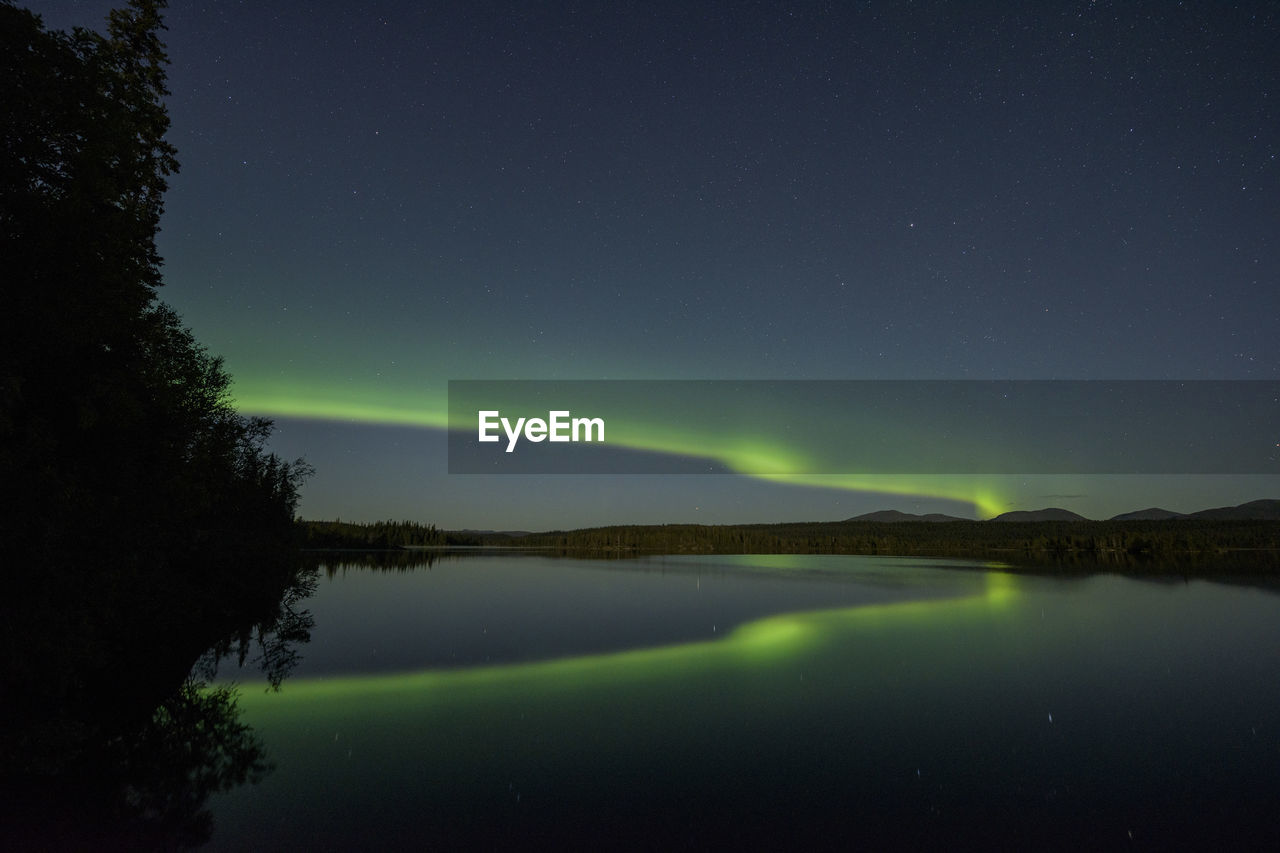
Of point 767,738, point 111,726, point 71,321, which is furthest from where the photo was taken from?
point 111,726

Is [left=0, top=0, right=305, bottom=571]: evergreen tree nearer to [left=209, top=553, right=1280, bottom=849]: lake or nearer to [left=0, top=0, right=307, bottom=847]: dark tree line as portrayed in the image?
[left=0, top=0, right=307, bottom=847]: dark tree line

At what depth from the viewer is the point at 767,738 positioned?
1475cm

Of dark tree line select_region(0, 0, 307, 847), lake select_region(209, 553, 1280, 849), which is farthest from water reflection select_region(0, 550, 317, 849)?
lake select_region(209, 553, 1280, 849)

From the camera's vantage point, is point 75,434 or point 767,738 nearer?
point 75,434

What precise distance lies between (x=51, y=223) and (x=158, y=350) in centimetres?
771

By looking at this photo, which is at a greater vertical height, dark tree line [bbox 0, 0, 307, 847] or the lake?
dark tree line [bbox 0, 0, 307, 847]

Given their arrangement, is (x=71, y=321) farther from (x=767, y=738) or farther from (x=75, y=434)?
(x=767, y=738)

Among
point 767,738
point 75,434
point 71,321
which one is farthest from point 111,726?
point 767,738

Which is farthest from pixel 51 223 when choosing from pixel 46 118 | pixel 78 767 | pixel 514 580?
pixel 514 580

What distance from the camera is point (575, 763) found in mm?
12977

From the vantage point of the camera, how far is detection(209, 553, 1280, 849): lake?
1023cm

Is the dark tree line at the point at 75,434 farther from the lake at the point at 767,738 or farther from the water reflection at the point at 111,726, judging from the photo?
the lake at the point at 767,738

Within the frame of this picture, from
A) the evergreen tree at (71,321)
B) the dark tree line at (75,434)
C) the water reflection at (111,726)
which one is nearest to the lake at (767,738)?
the water reflection at (111,726)

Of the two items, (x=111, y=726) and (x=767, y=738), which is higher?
(x=111, y=726)
